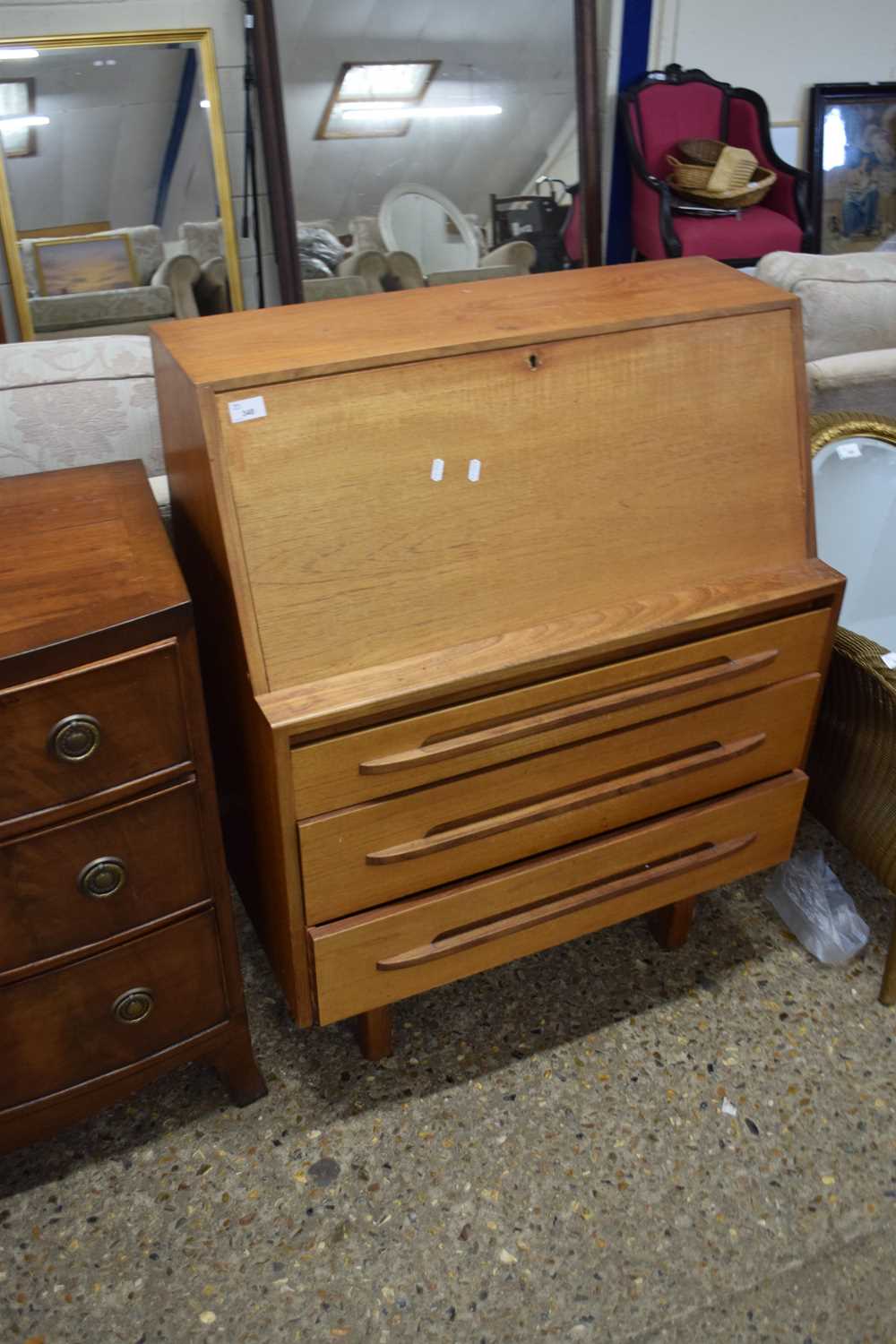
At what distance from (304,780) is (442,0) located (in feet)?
10.5

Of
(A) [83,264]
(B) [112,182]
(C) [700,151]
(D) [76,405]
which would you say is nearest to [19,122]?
(B) [112,182]

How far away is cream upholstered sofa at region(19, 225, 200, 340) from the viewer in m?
3.31

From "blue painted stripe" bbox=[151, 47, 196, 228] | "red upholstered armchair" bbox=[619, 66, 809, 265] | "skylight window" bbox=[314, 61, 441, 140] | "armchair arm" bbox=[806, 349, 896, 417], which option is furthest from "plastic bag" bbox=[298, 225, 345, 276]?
"armchair arm" bbox=[806, 349, 896, 417]

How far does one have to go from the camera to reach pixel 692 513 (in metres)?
1.50

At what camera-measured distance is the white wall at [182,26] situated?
3152mm

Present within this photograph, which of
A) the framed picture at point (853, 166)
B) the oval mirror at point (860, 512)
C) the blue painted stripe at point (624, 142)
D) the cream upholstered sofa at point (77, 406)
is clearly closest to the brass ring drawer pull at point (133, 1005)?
A: the cream upholstered sofa at point (77, 406)

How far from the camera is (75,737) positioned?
116 centimetres

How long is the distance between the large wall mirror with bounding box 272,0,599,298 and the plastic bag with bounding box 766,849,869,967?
7.98ft

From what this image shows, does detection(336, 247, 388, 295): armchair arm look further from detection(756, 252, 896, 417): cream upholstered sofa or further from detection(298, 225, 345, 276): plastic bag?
detection(756, 252, 896, 417): cream upholstered sofa

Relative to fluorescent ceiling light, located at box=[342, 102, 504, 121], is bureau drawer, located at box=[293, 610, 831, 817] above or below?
below

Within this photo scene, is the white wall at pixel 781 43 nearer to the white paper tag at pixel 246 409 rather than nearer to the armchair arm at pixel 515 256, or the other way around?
the armchair arm at pixel 515 256

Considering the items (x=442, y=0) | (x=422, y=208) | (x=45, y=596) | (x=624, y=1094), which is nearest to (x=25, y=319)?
(x=422, y=208)

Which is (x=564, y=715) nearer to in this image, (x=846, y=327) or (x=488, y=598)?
Answer: (x=488, y=598)

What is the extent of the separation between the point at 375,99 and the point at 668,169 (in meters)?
1.32
